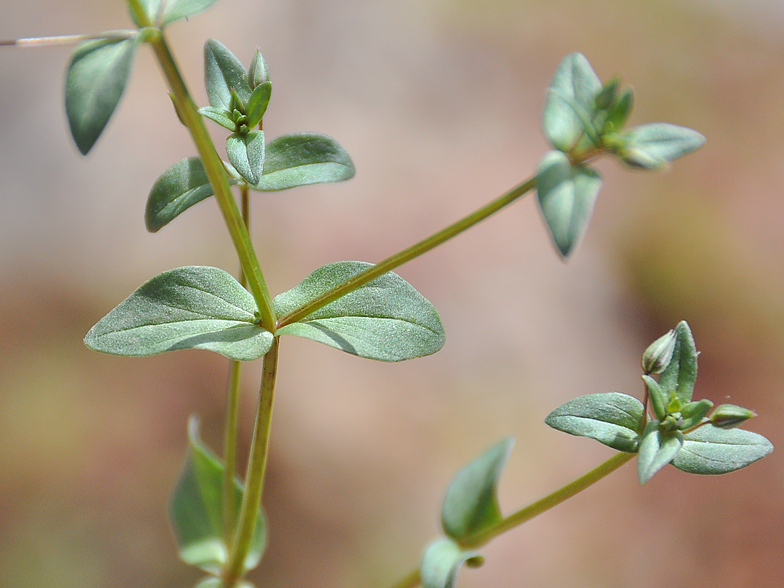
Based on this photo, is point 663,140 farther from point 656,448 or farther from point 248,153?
point 248,153

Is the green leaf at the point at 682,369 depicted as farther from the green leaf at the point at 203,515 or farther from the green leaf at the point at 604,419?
the green leaf at the point at 203,515

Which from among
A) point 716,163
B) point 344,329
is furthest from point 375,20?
point 344,329

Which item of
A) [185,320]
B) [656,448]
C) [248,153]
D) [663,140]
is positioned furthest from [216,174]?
[656,448]

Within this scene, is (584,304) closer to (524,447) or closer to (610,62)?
(524,447)

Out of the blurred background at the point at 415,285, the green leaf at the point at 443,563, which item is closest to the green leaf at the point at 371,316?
the green leaf at the point at 443,563

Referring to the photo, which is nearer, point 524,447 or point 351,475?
point 351,475

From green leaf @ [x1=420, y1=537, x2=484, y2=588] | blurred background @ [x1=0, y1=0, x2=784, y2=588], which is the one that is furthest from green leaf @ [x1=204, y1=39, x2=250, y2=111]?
blurred background @ [x1=0, y1=0, x2=784, y2=588]
